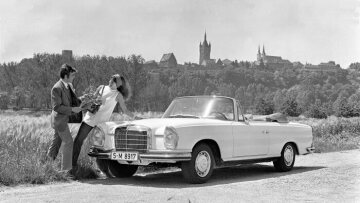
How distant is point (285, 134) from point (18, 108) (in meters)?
66.4

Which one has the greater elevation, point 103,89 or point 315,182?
point 103,89

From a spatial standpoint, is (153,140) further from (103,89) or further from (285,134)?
(285,134)

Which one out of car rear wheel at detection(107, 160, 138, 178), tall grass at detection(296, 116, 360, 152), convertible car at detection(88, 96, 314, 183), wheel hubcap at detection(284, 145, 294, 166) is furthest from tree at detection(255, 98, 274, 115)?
car rear wheel at detection(107, 160, 138, 178)

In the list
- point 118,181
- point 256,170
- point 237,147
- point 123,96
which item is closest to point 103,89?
point 123,96

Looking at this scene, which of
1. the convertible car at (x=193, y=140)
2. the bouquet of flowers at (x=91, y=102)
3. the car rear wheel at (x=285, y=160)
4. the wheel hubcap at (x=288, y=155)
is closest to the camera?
the convertible car at (x=193, y=140)

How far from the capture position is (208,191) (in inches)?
293

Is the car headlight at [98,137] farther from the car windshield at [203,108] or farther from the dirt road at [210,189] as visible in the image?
the car windshield at [203,108]

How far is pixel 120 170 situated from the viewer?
31.1ft

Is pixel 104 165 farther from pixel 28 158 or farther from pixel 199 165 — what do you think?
pixel 199 165

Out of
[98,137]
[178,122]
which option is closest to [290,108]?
[98,137]

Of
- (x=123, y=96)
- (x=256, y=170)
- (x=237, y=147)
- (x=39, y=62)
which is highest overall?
(x=39, y=62)

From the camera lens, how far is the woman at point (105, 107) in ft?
30.8

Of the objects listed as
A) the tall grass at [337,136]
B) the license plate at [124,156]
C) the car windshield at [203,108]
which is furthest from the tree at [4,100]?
the license plate at [124,156]

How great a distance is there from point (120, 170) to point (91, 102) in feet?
4.62
